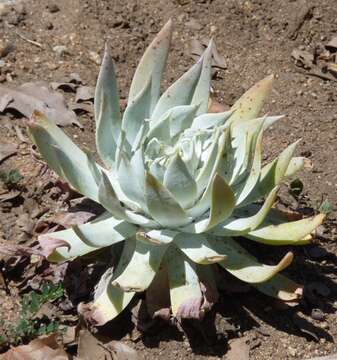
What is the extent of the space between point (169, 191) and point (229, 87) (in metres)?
1.31

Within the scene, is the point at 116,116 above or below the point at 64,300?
Result: above

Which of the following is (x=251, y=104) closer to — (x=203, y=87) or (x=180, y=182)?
(x=203, y=87)

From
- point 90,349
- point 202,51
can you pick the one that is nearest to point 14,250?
point 90,349

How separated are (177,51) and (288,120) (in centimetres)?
64

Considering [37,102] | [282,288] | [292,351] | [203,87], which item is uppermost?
[203,87]

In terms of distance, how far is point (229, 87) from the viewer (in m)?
3.49

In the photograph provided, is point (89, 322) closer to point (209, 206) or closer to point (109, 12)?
point (209, 206)

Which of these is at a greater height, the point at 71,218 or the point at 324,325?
the point at 71,218

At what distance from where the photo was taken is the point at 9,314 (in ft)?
8.37

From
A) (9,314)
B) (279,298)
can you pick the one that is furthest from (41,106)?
(279,298)

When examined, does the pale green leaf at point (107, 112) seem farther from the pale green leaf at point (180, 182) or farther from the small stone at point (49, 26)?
the small stone at point (49, 26)

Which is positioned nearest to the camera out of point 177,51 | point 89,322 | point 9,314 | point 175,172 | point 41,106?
point 175,172

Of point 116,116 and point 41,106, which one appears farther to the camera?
point 41,106

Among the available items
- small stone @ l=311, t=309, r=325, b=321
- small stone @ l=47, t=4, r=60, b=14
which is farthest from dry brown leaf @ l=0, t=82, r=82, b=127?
small stone @ l=311, t=309, r=325, b=321
